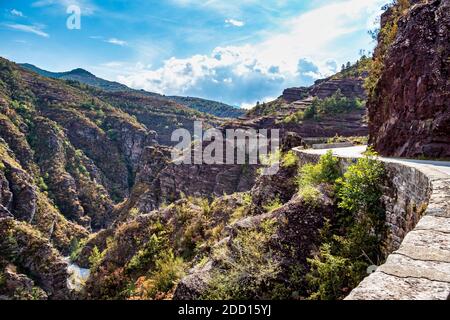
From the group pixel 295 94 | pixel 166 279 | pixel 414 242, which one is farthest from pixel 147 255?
pixel 295 94

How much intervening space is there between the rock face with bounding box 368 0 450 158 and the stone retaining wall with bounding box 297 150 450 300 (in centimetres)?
591

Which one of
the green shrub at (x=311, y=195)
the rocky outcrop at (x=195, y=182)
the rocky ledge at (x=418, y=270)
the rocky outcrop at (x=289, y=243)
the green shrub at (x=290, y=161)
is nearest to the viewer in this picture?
the rocky ledge at (x=418, y=270)

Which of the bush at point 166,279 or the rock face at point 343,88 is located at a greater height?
the rock face at point 343,88

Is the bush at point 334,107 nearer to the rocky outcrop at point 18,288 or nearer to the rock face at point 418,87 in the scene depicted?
the rocky outcrop at point 18,288

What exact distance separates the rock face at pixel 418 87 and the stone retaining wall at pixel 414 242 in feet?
19.4

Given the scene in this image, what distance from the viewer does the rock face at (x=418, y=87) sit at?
11648mm

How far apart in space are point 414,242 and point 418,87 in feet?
36.4

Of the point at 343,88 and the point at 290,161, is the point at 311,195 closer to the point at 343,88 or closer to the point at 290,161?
the point at 290,161

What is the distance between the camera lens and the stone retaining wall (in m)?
2.90

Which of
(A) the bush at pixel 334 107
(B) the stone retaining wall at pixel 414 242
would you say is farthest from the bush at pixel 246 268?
(A) the bush at pixel 334 107

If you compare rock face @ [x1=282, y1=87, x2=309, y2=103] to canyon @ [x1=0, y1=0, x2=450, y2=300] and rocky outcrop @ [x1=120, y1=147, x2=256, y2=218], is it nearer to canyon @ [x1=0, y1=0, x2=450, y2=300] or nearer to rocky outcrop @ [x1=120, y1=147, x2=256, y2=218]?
rocky outcrop @ [x1=120, y1=147, x2=256, y2=218]

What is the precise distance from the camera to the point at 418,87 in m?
13.0

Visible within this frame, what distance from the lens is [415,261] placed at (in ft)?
11.2

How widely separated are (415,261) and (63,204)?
123948 millimetres
